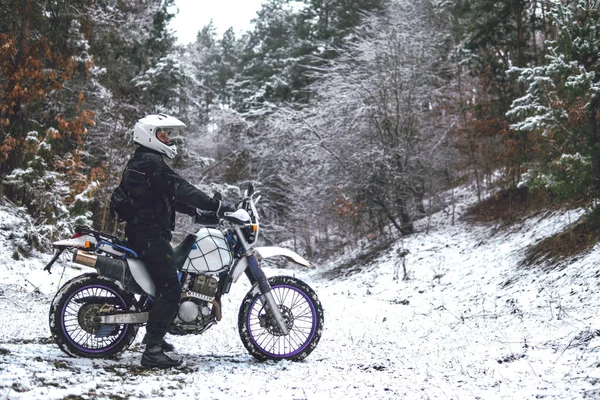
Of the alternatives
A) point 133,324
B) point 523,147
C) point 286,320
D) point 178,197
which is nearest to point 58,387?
point 133,324

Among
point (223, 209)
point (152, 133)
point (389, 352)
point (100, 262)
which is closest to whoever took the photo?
point (100, 262)

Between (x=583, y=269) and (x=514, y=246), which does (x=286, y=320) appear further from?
(x=514, y=246)

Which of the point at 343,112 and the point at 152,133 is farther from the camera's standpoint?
the point at 343,112

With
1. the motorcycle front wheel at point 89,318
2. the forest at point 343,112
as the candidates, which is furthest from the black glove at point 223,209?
the forest at point 343,112

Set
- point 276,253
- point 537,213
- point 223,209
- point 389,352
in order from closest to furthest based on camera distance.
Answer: point 223,209 < point 276,253 < point 389,352 < point 537,213

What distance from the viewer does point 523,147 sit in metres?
16.4

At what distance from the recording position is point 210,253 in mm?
5578

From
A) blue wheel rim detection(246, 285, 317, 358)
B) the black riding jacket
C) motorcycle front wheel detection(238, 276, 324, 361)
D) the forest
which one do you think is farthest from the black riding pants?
the forest

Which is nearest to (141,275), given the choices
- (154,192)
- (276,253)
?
(154,192)

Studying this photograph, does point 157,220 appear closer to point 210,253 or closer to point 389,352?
point 210,253

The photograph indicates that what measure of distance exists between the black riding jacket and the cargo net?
0.38 m

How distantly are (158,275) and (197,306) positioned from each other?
529 mm

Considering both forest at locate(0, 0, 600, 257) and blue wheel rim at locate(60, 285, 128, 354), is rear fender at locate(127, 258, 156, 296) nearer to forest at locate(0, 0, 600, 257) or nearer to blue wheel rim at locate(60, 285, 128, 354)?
blue wheel rim at locate(60, 285, 128, 354)

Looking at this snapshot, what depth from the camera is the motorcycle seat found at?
215 inches
